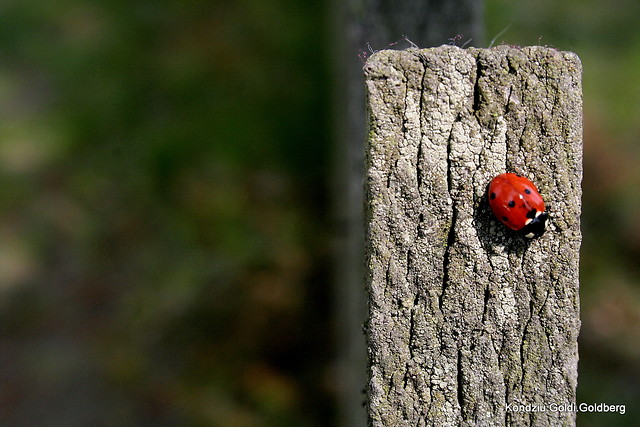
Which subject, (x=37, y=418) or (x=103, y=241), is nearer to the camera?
(x=37, y=418)

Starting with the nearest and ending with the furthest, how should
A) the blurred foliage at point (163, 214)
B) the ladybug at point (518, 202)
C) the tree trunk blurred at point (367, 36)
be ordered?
the ladybug at point (518, 202)
the tree trunk blurred at point (367, 36)
the blurred foliage at point (163, 214)

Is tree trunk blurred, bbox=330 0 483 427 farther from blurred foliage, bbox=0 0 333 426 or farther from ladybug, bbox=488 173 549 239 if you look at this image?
blurred foliage, bbox=0 0 333 426

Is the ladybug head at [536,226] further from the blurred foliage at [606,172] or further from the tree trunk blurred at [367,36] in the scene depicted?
the blurred foliage at [606,172]

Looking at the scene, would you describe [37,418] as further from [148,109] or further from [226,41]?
[226,41]

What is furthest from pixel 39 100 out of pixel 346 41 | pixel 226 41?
pixel 346 41

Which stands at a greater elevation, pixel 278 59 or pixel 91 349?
pixel 278 59

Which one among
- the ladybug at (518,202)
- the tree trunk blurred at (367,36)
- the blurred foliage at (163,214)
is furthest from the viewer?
the blurred foliage at (163,214)

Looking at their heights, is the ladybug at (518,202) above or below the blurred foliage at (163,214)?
below

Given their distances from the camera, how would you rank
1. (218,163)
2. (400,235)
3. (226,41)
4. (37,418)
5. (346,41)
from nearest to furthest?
(400,235) → (346,41) → (37,418) → (218,163) → (226,41)

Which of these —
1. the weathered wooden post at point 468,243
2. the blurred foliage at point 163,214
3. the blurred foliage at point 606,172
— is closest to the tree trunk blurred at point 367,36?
the weathered wooden post at point 468,243
